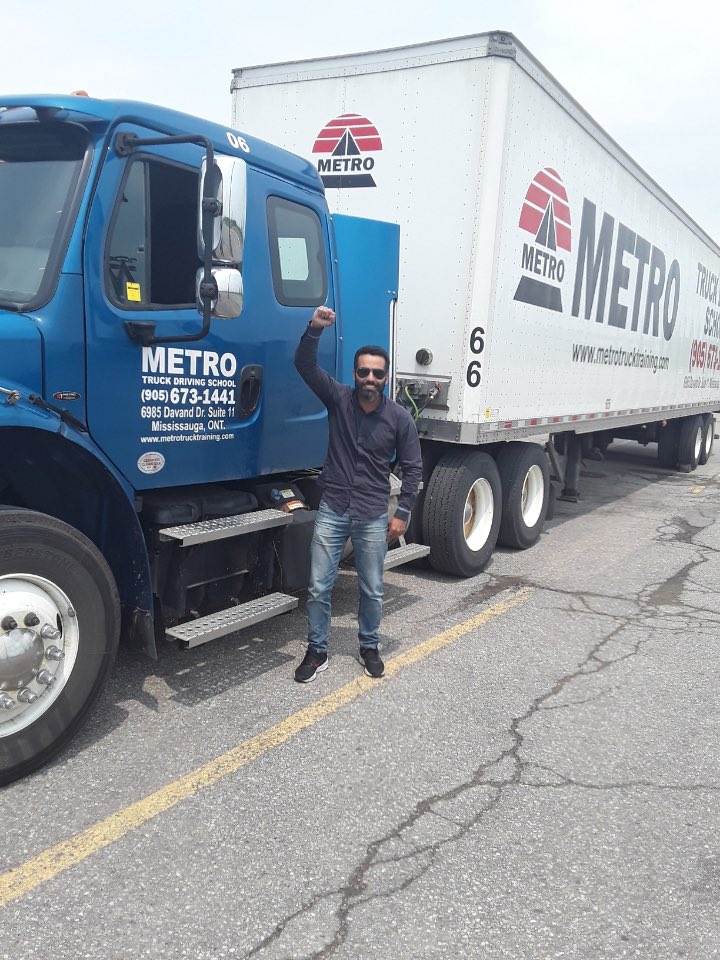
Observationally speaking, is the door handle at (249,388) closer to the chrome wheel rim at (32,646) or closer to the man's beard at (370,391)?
the man's beard at (370,391)

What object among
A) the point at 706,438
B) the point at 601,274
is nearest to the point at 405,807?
the point at 601,274

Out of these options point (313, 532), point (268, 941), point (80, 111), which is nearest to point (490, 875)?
point (268, 941)

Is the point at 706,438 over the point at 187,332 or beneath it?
beneath

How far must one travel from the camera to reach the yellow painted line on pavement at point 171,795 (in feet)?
8.96

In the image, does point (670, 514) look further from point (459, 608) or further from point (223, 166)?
point (223, 166)

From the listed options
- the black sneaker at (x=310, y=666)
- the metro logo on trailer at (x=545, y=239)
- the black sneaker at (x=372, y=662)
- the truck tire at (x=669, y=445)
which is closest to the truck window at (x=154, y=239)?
the black sneaker at (x=310, y=666)

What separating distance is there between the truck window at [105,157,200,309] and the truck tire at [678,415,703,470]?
1223 cm

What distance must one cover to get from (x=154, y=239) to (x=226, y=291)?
0.47 m

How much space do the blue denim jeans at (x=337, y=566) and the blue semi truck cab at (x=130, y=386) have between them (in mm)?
195

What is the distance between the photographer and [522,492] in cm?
726

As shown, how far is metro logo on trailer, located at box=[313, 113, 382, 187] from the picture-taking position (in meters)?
6.24

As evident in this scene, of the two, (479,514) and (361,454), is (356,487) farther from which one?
(479,514)

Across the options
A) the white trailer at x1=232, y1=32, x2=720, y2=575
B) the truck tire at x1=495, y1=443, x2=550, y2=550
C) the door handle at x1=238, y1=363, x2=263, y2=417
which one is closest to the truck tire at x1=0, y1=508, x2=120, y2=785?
the door handle at x1=238, y1=363, x2=263, y2=417

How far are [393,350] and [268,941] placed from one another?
399 cm
